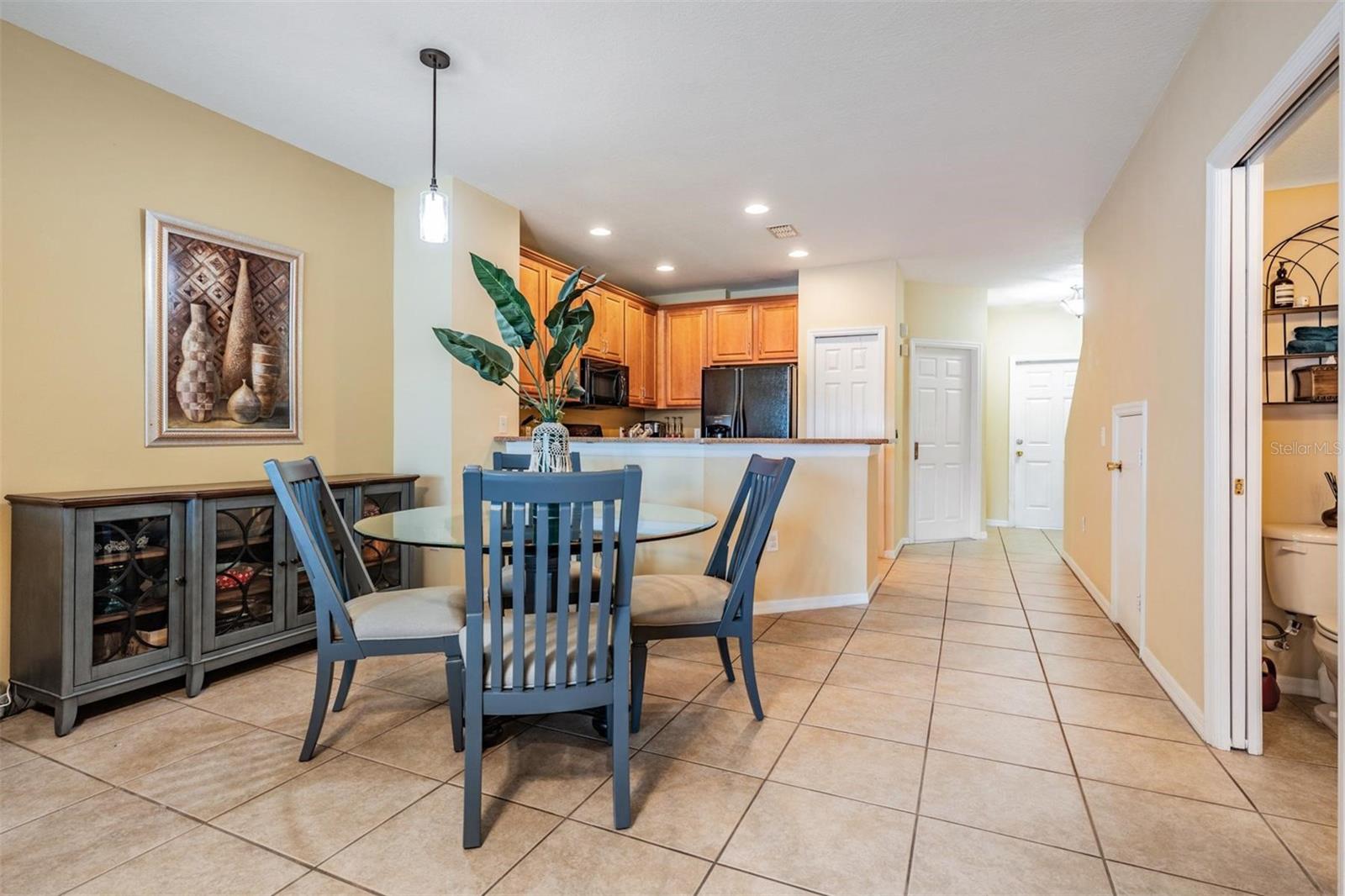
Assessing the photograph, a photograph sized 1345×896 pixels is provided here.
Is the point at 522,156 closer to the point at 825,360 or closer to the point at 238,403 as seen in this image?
the point at 238,403

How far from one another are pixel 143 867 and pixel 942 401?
629 cm

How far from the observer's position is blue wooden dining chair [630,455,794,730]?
2.10m

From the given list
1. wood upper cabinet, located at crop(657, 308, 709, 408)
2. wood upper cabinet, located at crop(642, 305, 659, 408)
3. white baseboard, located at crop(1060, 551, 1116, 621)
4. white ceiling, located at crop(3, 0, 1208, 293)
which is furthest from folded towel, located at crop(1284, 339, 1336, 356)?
wood upper cabinet, located at crop(642, 305, 659, 408)

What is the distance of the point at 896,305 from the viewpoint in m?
5.31

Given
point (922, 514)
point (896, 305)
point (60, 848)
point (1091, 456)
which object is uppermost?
point (896, 305)

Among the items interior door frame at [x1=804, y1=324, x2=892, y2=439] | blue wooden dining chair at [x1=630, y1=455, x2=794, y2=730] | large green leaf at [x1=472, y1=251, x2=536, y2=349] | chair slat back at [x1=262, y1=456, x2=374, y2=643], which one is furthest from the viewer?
interior door frame at [x1=804, y1=324, x2=892, y2=439]

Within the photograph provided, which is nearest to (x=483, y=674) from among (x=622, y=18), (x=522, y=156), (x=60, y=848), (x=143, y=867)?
(x=143, y=867)

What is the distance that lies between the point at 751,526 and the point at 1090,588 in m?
3.05

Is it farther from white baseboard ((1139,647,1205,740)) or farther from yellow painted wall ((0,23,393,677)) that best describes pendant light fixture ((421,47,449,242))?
white baseboard ((1139,647,1205,740))

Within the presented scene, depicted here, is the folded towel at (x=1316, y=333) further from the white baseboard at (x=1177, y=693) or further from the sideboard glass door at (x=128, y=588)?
the sideboard glass door at (x=128, y=588)

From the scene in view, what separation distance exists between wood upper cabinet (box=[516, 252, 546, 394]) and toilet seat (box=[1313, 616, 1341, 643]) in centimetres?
392

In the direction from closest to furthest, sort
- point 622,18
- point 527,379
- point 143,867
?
1. point 143,867
2. point 622,18
3. point 527,379

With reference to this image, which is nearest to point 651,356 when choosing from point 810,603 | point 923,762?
point 810,603
